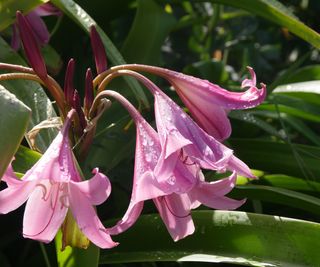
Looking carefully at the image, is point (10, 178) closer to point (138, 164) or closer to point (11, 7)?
point (138, 164)

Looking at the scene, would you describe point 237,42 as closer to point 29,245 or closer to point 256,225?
point 29,245

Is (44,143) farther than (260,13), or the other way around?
(260,13)

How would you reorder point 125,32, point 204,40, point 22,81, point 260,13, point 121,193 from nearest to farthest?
point 22,81
point 260,13
point 121,193
point 125,32
point 204,40

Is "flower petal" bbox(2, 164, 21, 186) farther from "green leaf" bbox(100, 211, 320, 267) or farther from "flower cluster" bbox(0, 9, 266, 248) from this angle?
"green leaf" bbox(100, 211, 320, 267)

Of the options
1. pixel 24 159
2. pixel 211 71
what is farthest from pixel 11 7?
pixel 211 71

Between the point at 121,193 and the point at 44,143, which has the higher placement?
the point at 44,143

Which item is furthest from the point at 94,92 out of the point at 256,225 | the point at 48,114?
the point at 256,225
